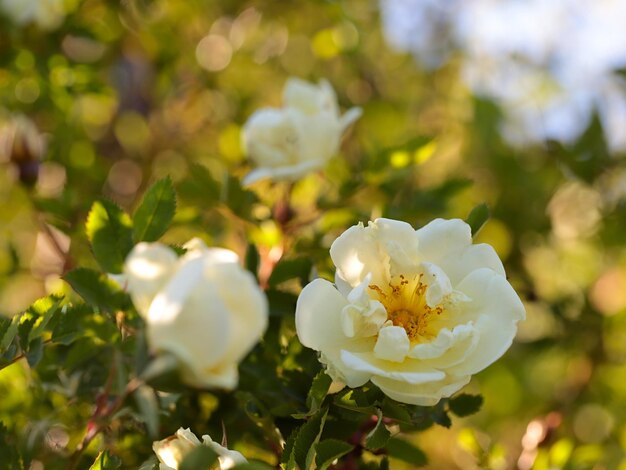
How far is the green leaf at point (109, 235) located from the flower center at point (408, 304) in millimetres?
226

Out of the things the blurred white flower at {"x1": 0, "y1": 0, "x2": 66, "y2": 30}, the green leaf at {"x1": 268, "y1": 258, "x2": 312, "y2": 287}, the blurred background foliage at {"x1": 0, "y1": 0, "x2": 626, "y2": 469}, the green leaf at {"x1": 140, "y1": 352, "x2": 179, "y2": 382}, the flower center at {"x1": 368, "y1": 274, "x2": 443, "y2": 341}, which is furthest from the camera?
the blurred white flower at {"x1": 0, "y1": 0, "x2": 66, "y2": 30}

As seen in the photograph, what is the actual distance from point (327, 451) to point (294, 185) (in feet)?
1.93

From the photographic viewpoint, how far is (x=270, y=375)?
74 cm

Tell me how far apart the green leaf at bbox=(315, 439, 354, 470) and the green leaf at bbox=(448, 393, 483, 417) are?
19cm

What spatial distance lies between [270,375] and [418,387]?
0.59 ft

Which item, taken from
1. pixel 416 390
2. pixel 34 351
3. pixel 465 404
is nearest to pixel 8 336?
pixel 34 351

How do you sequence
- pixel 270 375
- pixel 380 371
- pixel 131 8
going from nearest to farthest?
pixel 380 371 < pixel 270 375 < pixel 131 8

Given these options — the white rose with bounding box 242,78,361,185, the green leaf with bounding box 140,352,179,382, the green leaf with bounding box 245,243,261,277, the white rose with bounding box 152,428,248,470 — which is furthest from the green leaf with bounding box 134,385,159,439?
the white rose with bounding box 242,78,361,185

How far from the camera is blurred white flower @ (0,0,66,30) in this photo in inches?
47.6

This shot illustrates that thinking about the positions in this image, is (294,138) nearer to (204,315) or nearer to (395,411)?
(395,411)

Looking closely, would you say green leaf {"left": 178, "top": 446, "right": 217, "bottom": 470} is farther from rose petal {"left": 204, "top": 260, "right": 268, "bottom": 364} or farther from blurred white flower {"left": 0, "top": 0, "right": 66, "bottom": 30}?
blurred white flower {"left": 0, "top": 0, "right": 66, "bottom": 30}

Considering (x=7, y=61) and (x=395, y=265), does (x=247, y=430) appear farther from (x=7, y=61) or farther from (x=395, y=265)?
(x=7, y=61)

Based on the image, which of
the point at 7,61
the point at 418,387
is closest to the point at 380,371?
the point at 418,387

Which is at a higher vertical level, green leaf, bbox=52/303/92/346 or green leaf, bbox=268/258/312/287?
green leaf, bbox=52/303/92/346
